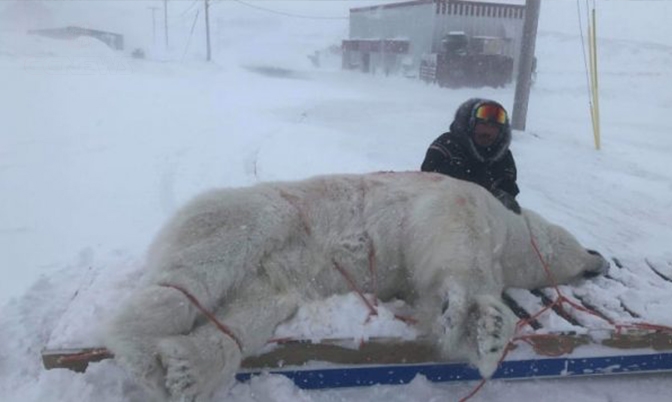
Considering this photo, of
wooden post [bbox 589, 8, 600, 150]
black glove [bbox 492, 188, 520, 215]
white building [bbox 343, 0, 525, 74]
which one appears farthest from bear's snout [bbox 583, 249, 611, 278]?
white building [bbox 343, 0, 525, 74]

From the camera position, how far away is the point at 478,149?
4.98 metres

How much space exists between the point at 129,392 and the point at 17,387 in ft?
2.21

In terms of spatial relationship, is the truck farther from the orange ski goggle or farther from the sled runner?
the sled runner

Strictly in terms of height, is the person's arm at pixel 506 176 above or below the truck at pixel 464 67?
below

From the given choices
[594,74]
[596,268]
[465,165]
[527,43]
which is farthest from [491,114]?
[594,74]

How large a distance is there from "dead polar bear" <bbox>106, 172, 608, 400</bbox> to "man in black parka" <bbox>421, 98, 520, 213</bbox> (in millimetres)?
1112

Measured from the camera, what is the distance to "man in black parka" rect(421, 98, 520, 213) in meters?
4.79

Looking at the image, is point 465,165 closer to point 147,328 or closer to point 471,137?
point 471,137

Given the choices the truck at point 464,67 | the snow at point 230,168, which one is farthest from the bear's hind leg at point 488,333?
the truck at point 464,67

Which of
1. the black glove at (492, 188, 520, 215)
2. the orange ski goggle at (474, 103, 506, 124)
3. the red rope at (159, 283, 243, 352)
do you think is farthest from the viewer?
the orange ski goggle at (474, 103, 506, 124)

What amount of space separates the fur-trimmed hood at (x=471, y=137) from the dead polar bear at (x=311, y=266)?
1.12 meters

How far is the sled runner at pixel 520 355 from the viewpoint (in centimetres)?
313

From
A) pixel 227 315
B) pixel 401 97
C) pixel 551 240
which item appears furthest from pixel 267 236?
pixel 401 97

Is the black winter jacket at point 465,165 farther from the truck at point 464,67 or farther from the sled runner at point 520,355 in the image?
the truck at point 464,67
